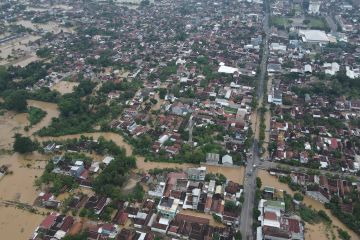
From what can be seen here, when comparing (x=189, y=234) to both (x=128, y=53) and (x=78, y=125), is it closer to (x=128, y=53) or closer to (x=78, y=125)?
(x=78, y=125)

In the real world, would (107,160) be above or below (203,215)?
above

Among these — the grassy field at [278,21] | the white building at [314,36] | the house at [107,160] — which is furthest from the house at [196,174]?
the grassy field at [278,21]

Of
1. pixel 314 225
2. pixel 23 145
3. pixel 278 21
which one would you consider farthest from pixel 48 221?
pixel 278 21

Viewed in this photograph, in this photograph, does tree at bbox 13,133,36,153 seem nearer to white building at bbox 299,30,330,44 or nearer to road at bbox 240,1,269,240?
road at bbox 240,1,269,240

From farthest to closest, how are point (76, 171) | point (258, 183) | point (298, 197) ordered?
point (76, 171) → point (258, 183) → point (298, 197)

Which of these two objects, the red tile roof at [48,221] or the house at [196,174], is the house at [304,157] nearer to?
the house at [196,174]

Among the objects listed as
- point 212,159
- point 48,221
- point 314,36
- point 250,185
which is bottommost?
point 48,221

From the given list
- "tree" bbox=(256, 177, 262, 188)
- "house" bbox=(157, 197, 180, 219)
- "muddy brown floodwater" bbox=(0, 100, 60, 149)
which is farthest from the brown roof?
"muddy brown floodwater" bbox=(0, 100, 60, 149)

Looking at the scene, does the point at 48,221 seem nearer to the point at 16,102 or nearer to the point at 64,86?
the point at 16,102
